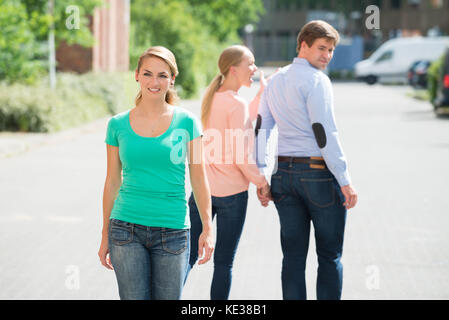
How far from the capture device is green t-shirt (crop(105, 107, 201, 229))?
329cm

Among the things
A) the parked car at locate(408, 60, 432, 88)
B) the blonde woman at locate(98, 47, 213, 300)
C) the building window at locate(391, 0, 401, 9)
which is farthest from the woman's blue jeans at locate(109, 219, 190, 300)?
the building window at locate(391, 0, 401, 9)

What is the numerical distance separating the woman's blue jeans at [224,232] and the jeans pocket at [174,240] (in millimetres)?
1202

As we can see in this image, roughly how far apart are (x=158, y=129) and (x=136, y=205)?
340mm

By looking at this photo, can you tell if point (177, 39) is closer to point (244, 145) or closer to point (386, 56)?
point (386, 56)

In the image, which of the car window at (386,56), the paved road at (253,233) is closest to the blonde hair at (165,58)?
the paved road at (253,233)

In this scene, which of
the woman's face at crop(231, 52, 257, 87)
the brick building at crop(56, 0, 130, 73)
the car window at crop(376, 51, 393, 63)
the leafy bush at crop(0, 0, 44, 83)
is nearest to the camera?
the woman's face at crop(231, 52, 257, 87)

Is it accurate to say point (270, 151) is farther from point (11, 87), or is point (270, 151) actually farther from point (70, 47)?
point (70, 47)

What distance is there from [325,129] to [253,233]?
348 centimetres

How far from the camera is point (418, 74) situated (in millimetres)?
41750

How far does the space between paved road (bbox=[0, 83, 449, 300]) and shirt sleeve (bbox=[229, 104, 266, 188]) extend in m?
1.29

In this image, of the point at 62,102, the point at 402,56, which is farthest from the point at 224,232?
the point at 402,56

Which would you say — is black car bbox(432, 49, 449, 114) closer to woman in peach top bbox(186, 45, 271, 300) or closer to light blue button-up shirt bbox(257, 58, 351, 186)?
woman in peach top bbox(186, 45, 271, 300)

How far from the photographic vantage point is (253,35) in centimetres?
8512
